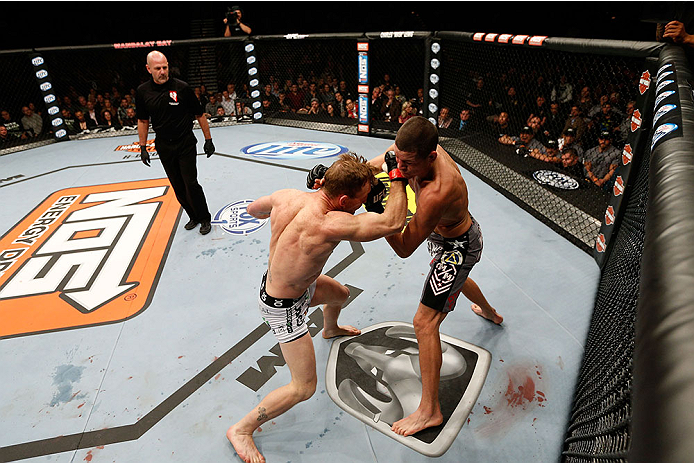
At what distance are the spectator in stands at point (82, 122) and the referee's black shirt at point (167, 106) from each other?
582 centimetres

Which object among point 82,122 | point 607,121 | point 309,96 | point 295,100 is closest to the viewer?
point 607,121

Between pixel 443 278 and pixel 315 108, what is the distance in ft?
24.6

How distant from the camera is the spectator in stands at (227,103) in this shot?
8828 mm

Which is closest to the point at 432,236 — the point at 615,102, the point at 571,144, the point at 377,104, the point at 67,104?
the point at 571,144

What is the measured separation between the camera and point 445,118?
21.6ft

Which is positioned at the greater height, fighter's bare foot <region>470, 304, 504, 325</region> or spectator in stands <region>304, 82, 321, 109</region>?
spectator in stands <region>304, 82, 321, 109</region>

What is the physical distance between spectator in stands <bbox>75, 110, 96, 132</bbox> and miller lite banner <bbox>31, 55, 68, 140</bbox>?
1.92 feet

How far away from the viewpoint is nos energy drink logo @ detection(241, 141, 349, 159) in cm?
617

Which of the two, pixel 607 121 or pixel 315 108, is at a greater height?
pixel 607 121

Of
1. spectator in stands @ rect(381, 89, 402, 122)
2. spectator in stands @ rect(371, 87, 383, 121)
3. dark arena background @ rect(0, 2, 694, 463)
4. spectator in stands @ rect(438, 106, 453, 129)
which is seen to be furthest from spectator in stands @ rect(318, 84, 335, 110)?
spectator in stands @ rect(438, 106, 453, 129)

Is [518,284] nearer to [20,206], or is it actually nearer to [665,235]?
[665,235]

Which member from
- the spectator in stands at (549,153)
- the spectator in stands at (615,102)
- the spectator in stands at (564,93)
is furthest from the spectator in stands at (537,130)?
the spectator in stands at (564,93)

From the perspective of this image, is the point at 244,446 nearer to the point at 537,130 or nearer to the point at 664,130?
the point at 664,130

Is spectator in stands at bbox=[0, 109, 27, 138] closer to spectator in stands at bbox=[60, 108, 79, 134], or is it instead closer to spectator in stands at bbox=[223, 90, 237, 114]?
spectator in stands at bbox=[60, 108, 79, 134]
